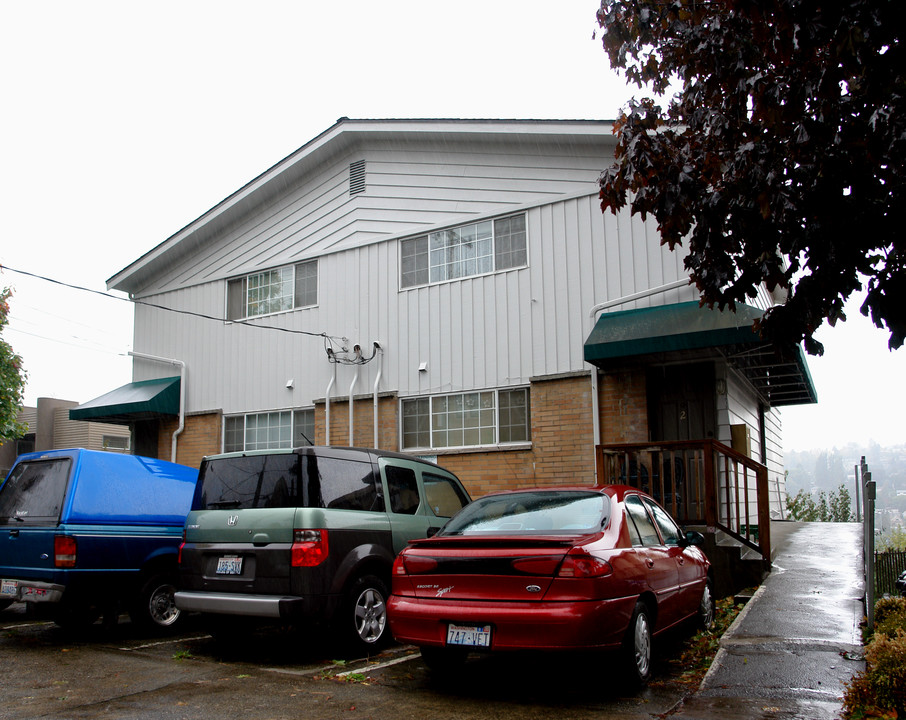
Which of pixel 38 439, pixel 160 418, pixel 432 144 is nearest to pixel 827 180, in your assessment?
pixel 432 144

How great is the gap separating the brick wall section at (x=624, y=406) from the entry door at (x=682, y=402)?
0.55 metres

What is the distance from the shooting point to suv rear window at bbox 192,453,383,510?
22.8ft

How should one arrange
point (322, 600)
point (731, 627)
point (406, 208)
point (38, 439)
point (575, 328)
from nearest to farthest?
point (322, 600) → point (731, 627) → point (575, 328) → point (406, 208) → point (38, 439)

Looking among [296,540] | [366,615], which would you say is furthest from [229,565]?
[366,615]

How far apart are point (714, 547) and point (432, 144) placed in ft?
28.1

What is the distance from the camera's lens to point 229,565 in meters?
6.95

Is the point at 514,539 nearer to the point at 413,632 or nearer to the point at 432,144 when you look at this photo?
the point at 413,632

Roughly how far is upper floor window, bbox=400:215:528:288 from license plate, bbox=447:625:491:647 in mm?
8627

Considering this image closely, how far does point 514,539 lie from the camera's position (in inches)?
220

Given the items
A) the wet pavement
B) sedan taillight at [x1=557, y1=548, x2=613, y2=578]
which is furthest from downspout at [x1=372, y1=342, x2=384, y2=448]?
sedan taillight at [x1=557, y1=548, x2=613, y2=578]

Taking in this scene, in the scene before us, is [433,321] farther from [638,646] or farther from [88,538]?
[638,646]

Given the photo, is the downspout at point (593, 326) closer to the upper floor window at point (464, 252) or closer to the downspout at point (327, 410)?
the upper floor window at point (464, 252)

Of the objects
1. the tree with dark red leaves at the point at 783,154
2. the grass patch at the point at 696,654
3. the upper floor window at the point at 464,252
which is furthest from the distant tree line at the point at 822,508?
the tree with dark red leaves at the point at 783,154

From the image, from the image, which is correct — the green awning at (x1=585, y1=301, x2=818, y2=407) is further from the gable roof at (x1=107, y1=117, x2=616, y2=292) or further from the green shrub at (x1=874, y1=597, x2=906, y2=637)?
the gable roof at (x1=107, y1=117, x2=616, y2=292)
